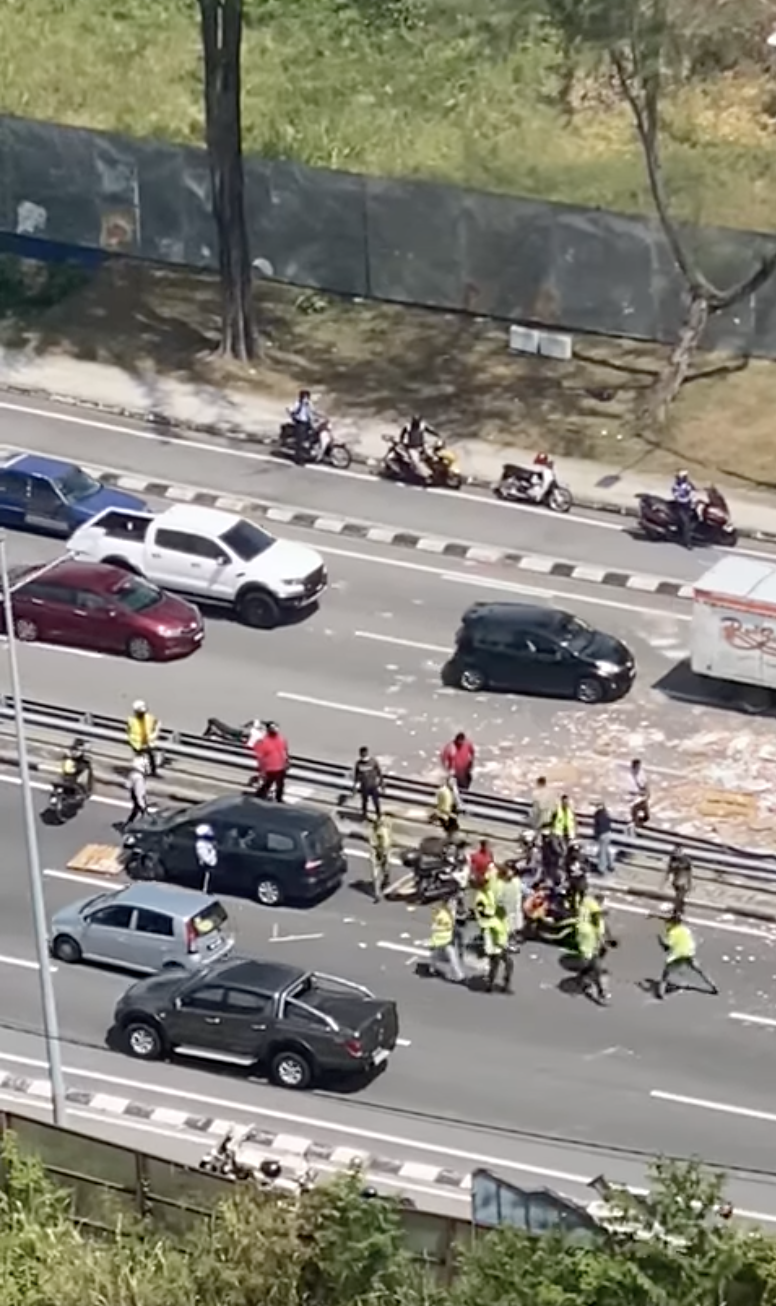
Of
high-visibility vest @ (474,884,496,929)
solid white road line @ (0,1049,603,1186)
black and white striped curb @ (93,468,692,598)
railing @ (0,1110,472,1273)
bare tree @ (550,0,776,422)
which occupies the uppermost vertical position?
bare tree @ (550,0,776,422)

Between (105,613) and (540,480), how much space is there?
9.08 meters

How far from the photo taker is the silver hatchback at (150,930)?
38.1m

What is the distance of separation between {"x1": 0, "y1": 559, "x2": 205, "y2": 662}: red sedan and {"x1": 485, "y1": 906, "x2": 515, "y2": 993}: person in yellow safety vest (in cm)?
1034

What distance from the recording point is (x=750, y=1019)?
3753cm

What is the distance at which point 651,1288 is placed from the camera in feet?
86.1

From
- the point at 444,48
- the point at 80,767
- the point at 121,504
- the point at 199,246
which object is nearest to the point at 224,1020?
the point at 80,767

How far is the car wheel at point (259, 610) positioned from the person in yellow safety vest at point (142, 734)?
17.1 ft

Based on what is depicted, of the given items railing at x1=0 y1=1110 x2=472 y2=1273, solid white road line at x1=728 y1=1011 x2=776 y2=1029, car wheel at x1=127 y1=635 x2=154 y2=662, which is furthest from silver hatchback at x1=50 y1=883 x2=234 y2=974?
car wheel at x1=127 y1=635 x2=154 y2=662

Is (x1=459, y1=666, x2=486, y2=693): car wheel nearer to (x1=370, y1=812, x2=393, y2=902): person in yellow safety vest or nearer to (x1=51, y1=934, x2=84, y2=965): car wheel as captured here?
(x1=370, y1=812, x2=393, y2=902): person in yellow safety vest

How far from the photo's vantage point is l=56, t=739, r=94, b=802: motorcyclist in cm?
4247

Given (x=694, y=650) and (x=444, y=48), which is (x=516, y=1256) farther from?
(x=444, y=48)

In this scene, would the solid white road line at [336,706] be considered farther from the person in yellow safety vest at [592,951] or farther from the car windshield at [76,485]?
the person in yellow safety vest at [592,951]

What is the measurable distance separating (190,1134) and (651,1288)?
10277 mm

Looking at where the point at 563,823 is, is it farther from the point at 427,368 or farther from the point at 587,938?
the point at 427,368
